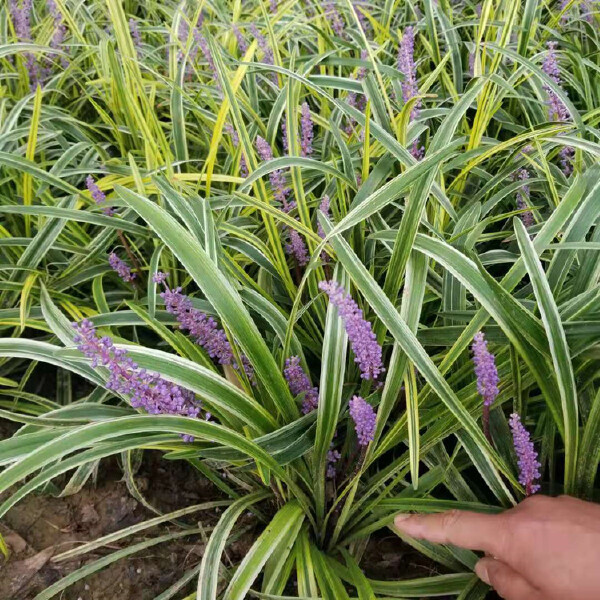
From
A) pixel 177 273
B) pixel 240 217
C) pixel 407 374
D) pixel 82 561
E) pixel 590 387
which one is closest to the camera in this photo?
pixel 407 374

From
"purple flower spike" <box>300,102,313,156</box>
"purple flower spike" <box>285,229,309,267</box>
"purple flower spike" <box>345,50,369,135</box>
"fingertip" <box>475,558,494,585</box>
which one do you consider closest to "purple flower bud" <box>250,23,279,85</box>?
"purple flower spike" <box>345,50,369,135</box>

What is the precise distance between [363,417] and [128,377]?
1.21ft

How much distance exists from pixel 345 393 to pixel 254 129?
859 millimetres

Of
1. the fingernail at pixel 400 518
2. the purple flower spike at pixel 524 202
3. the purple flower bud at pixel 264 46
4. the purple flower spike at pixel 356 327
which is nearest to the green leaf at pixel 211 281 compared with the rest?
the purple flower spike at pixel 356 327

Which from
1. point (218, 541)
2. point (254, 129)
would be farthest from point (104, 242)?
point (218, 541)

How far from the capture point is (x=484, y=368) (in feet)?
2.78

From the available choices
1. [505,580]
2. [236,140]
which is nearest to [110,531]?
[505,580]

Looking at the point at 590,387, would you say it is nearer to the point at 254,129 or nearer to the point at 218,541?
the point at 218,541

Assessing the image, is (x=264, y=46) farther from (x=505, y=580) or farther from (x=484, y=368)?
(x=505, y=580)

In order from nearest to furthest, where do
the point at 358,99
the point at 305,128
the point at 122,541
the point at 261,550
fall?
the point at 261,550 → the point at 122,541 → the point at 305,128 → the point at 358,99

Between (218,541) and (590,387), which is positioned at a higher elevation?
(590,387)

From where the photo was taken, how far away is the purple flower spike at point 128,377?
792 millimetres

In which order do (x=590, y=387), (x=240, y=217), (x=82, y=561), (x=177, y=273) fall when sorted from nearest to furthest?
(x=590, y=387) → (x=82, y=561) → (x=240, y=217) → (x=177, y=273)

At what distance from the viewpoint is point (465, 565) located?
1069 mm
